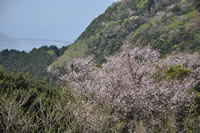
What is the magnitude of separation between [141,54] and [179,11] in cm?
6356

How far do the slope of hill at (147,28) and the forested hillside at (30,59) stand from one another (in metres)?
18.8

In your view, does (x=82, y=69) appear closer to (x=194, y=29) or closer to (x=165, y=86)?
(x=165, y=86)

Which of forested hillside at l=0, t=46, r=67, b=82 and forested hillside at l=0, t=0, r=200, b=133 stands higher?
forested hillside at l=0, t=46, r=67, b=82

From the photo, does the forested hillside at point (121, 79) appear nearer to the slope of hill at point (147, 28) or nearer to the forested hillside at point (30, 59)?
the slope of hill at point (147, 28)

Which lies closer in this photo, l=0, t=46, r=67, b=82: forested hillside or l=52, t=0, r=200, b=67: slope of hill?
l=52, t=0, r=200, b=67: slope of hill

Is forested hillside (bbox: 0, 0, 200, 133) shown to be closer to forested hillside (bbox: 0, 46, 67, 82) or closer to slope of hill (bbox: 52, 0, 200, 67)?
slope of hill (bbox: 52, 0, 200, 67)

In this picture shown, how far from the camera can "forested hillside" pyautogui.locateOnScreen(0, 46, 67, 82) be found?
10766 cm

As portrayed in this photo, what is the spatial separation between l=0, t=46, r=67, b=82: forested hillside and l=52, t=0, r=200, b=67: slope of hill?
18.8 metres

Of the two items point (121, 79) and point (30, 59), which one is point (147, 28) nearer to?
point (121, 79)

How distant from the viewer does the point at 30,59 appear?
122875 millimetres

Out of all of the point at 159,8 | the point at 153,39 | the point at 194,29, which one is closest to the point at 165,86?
the point at 194,29

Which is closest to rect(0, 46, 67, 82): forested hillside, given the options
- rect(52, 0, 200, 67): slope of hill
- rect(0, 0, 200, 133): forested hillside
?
rect(0, 0, 200, 133): forested hillside

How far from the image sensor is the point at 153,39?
6525cm

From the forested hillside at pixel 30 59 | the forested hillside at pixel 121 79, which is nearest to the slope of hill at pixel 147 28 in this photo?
the forested hillside at pixel 121 79
